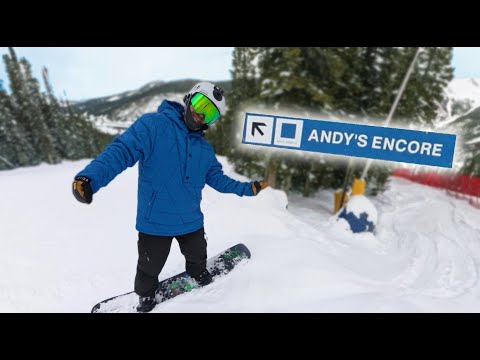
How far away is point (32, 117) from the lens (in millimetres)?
35312

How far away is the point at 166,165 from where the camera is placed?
8.64 ft

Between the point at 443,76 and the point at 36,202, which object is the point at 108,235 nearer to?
the point at 36,202

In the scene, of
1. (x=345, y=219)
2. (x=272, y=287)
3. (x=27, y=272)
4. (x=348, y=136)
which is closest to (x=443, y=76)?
(x=345, y=219)

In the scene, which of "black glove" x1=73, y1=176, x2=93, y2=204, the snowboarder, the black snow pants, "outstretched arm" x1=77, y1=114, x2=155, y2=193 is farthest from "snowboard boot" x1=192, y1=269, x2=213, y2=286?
"black glove" x1=73, y1=176, x2=93, y2=204

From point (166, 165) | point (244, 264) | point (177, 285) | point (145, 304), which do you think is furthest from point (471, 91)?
point (145, 304)

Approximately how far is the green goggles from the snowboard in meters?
1.80

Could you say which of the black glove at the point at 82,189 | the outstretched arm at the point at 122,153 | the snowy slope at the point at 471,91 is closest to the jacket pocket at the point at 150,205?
the outstretched arm at the point at 122,153

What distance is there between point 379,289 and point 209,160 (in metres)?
2.42

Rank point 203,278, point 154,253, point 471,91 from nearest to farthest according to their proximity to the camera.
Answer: point 154,253, point 203,278, point 471,91

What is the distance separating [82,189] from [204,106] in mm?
1220

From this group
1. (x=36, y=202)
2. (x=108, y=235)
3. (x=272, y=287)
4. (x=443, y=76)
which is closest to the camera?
(x=272, y=287)

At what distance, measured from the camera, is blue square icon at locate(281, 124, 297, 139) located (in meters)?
3.82

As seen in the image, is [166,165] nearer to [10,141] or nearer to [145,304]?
[145,304]

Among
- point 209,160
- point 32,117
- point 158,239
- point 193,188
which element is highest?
point 209,160
